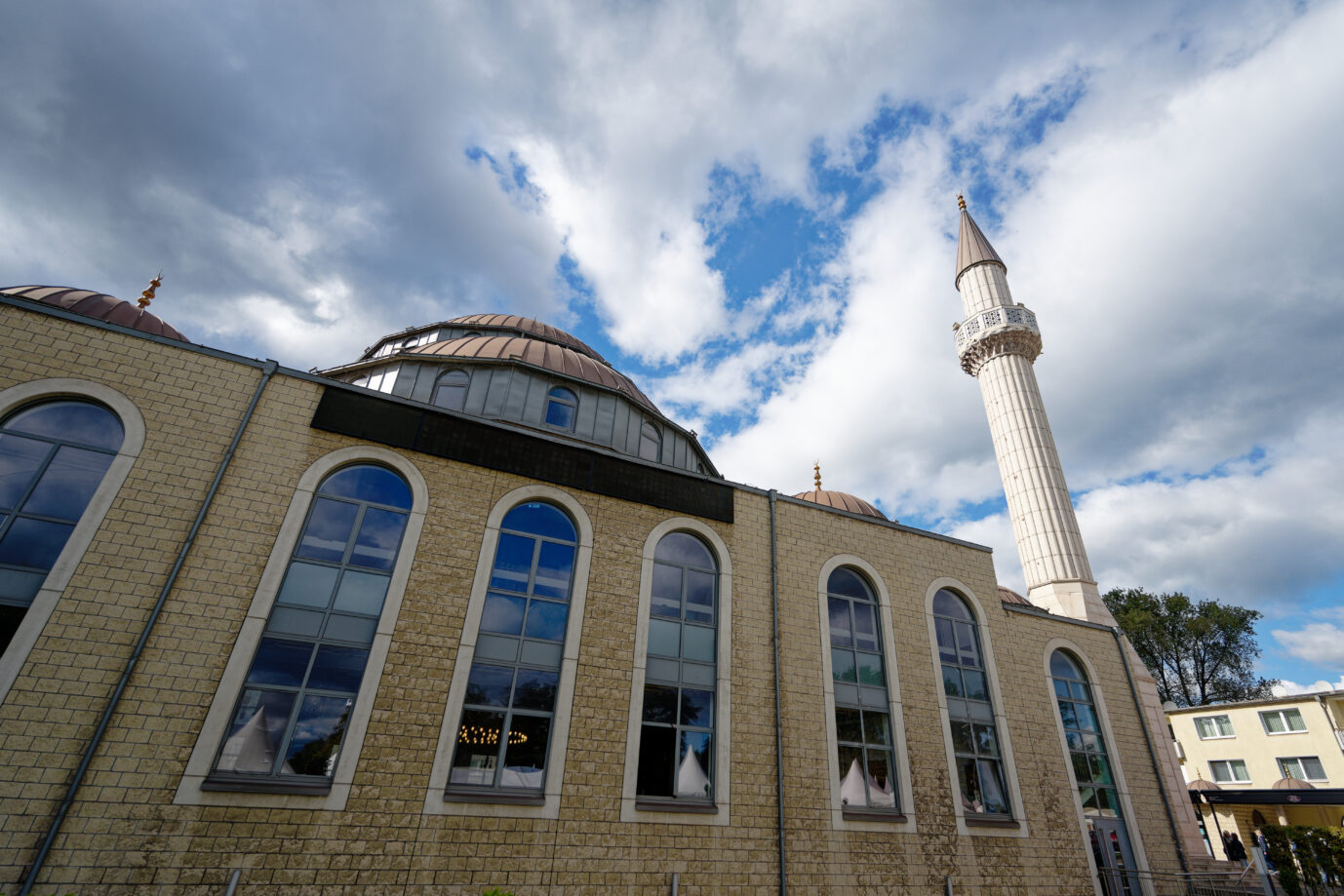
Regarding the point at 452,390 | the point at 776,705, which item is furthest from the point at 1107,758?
the point at 452,390

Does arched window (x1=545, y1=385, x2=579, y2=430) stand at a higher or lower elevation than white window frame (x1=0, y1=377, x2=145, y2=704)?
higher

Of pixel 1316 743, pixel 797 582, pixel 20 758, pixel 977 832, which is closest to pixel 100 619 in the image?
pixel 20 758

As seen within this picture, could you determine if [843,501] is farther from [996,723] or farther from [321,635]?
[321,635]

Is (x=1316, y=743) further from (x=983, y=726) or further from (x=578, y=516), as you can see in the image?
(x=578, y=516)

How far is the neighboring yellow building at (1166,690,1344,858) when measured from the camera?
25.7m

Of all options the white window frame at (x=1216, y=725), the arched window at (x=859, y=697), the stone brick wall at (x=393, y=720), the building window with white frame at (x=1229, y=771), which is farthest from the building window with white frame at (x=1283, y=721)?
the arched window at (x=859, y=697)

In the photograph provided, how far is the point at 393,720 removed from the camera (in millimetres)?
9234

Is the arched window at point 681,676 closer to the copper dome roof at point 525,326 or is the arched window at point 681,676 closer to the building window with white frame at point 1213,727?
the copper dome roof at point 525,326

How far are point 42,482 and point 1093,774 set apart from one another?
21.9m

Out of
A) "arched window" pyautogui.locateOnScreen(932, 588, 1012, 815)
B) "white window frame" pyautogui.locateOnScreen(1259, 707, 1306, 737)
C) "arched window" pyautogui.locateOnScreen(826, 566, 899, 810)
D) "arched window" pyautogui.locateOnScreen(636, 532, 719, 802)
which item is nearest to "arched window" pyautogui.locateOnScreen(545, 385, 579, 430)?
"arched window" pyautogui.locateOnScreen(636, 532, 719, 802)

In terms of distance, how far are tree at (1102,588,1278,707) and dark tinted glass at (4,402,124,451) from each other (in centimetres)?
5097

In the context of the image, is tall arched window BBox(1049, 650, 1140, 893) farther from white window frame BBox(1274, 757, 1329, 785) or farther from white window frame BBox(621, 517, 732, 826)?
white window frame BBox(1274, 757, 1329, 785)

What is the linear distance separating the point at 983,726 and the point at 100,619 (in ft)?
53.7

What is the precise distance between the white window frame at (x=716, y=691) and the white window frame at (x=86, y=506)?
26.7 feet
